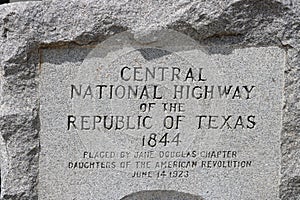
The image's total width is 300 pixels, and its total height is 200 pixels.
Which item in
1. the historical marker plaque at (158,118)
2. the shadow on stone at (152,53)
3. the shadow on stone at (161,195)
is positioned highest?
the shadow on stone at (152,53)

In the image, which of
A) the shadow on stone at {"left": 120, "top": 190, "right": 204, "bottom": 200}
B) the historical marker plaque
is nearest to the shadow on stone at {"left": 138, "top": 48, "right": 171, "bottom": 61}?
the historical marker plaque

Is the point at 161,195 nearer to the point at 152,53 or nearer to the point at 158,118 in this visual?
the point at 158,118

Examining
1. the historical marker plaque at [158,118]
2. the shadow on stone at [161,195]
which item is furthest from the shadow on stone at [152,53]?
the shadow on stone at [161,195]

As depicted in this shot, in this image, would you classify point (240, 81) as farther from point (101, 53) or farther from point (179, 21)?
point (101, 53)

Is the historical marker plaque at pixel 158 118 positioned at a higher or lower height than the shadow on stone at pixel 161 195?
higher

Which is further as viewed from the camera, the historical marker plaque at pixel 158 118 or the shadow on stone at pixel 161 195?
the shadow on stone at pixel 161 195

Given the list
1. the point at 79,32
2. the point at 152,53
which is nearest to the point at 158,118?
the point at 152,53

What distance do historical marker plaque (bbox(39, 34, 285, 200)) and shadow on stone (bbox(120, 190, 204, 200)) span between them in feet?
0.09

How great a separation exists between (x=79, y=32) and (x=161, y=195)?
2.36 ft

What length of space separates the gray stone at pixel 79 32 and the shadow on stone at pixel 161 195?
0.39m

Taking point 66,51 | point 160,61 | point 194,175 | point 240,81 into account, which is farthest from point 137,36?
point 194,175

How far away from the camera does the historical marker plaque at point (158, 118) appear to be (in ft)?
6.61

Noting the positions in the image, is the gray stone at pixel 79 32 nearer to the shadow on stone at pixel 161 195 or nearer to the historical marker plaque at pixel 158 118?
the historical marker plaque at pixel 158 118

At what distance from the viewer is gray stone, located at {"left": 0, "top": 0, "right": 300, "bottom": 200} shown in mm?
1935
